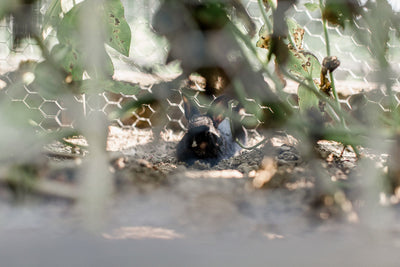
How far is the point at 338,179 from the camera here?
442 mm

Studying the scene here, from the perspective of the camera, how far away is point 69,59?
0.52m

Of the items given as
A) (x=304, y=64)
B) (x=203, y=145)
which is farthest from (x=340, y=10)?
(x=203, y=145)

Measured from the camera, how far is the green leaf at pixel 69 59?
0.51 m

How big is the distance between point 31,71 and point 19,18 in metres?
0.15

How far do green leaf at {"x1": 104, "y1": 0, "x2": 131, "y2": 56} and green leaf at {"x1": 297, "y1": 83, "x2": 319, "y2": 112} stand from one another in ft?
0.91

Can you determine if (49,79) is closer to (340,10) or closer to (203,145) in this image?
(203,145)

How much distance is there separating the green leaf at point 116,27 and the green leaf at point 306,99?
0.91 ft

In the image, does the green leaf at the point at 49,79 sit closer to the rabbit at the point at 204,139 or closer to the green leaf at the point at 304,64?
the rabbit at the point at 204,139

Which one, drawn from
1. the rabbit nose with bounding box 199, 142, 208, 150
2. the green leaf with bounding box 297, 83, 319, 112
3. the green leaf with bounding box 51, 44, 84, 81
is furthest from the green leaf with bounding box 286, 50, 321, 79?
the green leaf with bounding box 51, 44, 84, 81

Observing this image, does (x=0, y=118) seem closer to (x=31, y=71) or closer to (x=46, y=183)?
(x=46, y=183)

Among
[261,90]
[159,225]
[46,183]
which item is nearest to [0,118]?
[46,183]

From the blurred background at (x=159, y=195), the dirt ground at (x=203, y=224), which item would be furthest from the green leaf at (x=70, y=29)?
the dirt ground at (x=203, y=224)

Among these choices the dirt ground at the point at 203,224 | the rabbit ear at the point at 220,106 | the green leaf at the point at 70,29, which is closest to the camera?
the dirt ground at the point at 203,224

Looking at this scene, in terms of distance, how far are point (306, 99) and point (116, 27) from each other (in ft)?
1.00
